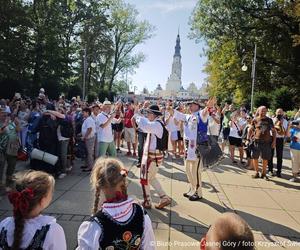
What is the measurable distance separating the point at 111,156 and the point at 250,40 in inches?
1063

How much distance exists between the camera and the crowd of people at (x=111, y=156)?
8.11 feet

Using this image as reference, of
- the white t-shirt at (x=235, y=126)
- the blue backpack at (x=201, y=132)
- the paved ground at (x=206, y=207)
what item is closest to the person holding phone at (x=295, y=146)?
the paved ground at (x=206, y=207)

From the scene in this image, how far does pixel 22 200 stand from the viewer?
237cm

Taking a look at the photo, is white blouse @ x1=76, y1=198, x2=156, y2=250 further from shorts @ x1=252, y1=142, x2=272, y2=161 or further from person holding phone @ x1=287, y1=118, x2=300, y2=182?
person holding phone @ x1=287, y1=118, x2=300, y2=182

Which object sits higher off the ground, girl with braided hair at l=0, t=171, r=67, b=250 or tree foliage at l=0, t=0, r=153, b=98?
tree foliage at l=0, t=0, r=153, b=98

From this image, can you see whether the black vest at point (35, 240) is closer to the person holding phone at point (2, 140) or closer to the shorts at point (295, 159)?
the person holding phone at point (2, 140)

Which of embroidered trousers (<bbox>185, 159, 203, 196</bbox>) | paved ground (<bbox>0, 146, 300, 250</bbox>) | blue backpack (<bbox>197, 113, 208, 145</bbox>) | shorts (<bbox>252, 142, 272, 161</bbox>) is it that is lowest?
paved ground (<bbox>0, 146, 300, 250</bbox>)

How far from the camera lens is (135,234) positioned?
274 cm

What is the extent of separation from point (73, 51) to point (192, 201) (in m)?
31.3

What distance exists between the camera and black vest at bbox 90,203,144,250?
2.61 m

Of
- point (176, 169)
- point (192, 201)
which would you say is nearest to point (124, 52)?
point (176, 169)

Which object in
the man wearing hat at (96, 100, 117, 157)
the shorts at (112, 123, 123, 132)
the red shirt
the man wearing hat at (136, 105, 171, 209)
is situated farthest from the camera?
the shorts at (112, 123, 123, 132)

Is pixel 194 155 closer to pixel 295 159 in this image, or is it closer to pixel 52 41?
pixel 295 159

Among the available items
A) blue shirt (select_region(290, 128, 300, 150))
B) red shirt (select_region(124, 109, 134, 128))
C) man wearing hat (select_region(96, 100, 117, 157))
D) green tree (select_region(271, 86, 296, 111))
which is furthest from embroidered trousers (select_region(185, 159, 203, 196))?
green tree (select_region(271, 86, 296, 111))
